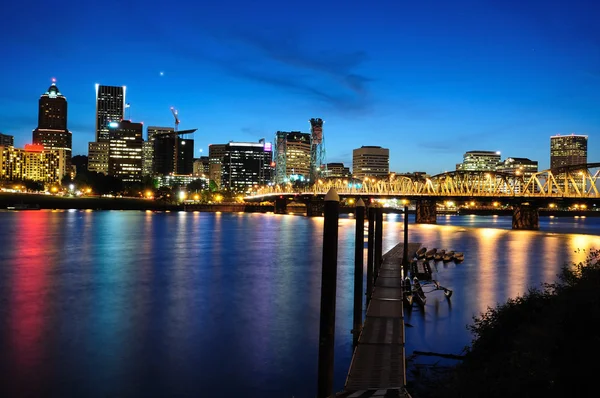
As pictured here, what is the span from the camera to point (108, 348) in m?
22.7

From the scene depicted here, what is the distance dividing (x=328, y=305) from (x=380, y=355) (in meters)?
3.44

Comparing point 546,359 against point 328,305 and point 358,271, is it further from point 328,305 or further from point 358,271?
point 358,271

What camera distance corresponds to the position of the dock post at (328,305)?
14.9 m

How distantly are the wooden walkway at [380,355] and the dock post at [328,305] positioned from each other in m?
0.68

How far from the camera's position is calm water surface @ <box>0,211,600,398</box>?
19.0 m

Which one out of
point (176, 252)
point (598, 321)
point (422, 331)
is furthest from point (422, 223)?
point (598, 321)

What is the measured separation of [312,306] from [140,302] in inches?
428

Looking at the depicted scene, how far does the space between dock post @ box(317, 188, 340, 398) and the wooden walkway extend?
0.68 m

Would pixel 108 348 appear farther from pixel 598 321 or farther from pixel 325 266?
pixel 598 321

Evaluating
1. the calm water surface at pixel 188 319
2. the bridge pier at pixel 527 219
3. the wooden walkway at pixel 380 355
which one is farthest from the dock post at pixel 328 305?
the bridge pier at pixel 527 219

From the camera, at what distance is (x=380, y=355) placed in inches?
682

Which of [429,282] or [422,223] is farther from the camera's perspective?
[422,223]

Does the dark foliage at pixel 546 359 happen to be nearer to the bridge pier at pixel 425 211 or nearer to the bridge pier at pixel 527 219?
the bridge pier at pixel 527 219

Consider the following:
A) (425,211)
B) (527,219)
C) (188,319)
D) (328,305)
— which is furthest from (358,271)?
(425,211)
